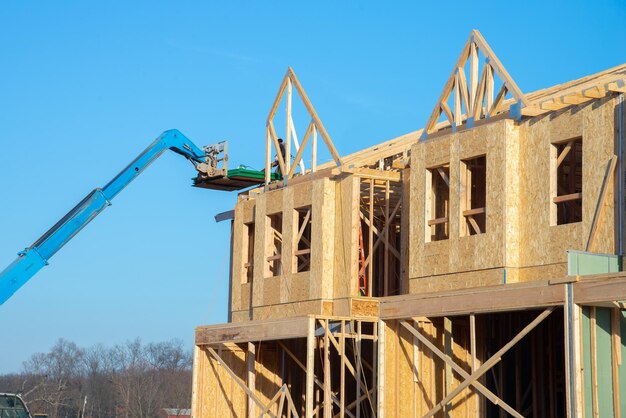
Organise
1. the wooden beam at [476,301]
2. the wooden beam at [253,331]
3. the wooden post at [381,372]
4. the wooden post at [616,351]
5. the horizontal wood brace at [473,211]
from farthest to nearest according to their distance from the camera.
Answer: the wooden beam at [253,331] < the wooden post at [381,372] < the horizontal wood brace at [473,211] < the wooden beam at [476,301] < the wooden post at [616,351]

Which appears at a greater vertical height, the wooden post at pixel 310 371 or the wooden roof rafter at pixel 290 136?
the wooden roof rafter at pixel 290 136

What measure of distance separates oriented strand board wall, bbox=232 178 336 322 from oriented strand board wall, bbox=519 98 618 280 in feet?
18.9

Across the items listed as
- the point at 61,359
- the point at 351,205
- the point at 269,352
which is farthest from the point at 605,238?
the point at 61,359

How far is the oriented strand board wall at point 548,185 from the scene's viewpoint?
17781 mm

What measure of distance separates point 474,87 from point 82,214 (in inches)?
386

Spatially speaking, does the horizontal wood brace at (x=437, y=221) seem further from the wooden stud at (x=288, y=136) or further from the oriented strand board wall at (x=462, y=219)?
the wooden stud at (x=288, y=136)

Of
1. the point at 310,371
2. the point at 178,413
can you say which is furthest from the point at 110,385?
the point at 310,371

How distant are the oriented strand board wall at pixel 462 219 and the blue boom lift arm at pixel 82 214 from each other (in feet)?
25.3

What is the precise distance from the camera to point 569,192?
811 inches

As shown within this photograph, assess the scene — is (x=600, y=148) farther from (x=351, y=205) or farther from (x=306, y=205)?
(x=306, y=205)

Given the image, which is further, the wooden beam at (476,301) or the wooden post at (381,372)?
the wooden post at (381,372)

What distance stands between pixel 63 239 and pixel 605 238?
12.4 m

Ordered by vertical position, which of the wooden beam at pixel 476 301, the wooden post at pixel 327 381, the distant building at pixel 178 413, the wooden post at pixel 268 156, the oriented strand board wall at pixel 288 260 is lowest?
the distant building at pixel 178 413

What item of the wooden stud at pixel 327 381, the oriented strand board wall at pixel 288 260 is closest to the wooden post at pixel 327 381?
the wooden stud at pixel 327 381
